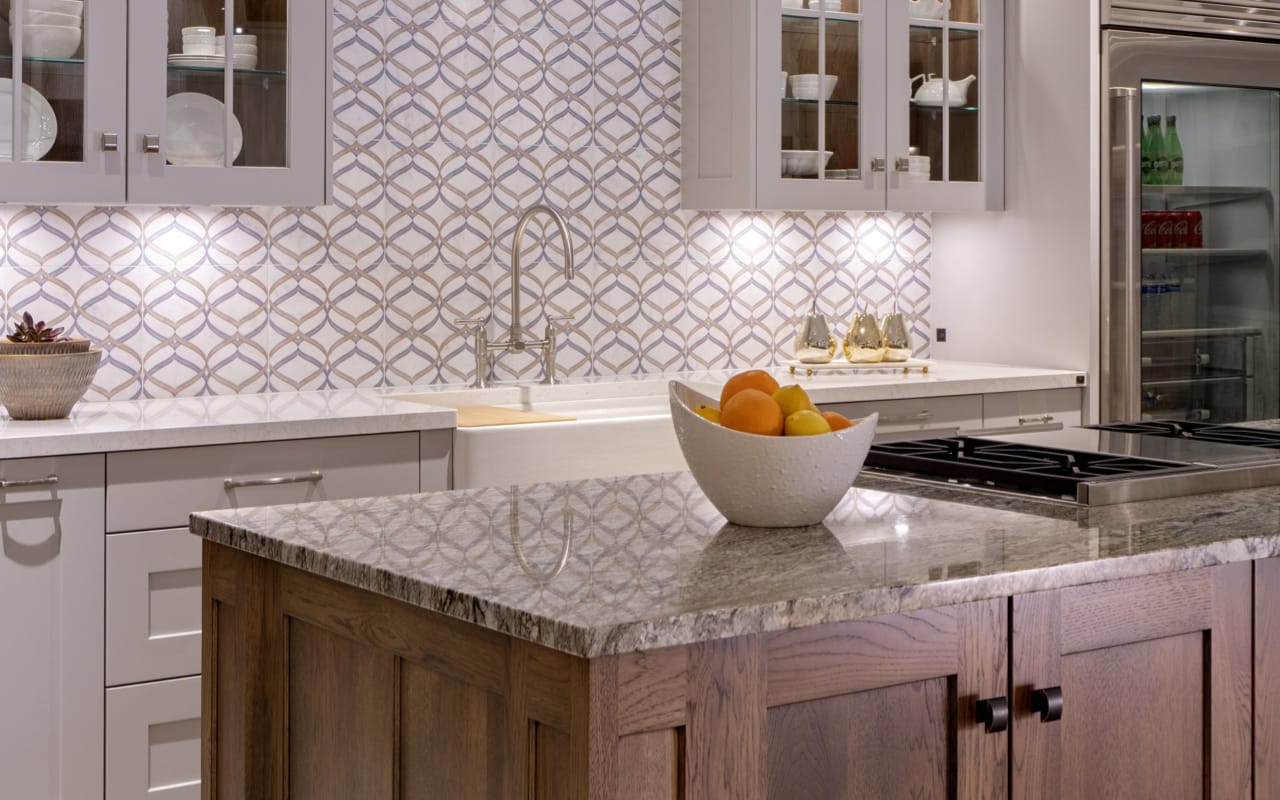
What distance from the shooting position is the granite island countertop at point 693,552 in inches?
52.6

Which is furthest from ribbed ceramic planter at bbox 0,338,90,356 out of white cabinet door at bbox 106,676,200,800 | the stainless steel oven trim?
the stainless steel oven trim

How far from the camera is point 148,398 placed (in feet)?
11.5

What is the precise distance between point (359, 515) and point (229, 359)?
1882mm

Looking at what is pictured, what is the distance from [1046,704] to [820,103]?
9.23ft

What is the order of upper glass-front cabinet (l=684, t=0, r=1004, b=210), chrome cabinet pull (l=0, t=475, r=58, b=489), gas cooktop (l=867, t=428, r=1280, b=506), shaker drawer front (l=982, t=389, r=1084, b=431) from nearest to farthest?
gas cooktop (l=867, t=428, r=1280, b=506) → chrome cabinet pull (l=0, t=475, r=58, b=489) → upper glass-front cabinet (l=684, t=0, r=1004, b=210) → shaker drawer front (l=982, t=389, r=1084, b=431)

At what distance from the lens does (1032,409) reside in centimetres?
419

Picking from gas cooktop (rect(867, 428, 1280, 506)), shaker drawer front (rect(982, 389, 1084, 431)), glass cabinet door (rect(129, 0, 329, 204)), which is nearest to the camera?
gas cooktop (rect(867, 428, 1280, 506))

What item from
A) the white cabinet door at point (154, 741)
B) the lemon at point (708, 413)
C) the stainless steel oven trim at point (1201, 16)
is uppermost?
the stainless steel oven trim at point (1201, 16)

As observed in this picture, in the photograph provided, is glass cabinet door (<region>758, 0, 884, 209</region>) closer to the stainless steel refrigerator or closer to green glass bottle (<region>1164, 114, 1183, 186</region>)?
the stainless steel refrigerator

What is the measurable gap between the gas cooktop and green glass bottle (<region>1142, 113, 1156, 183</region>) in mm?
2077

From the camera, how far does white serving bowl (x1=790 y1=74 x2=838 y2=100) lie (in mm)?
4082

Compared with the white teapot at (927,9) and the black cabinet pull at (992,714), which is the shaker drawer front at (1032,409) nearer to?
the white teapot at (927,9)

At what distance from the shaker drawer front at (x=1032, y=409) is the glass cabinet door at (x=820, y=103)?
27.2 inches

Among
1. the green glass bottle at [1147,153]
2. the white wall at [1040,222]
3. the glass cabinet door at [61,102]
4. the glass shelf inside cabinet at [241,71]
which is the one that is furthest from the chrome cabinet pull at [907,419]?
the glass cabinet door at [61,102]
